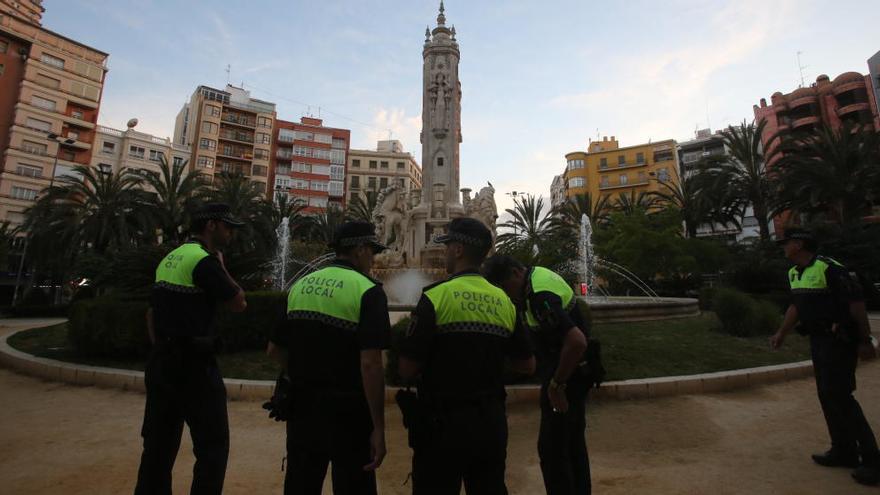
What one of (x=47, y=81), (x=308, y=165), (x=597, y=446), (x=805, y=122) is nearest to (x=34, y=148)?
(x=47, y=81)

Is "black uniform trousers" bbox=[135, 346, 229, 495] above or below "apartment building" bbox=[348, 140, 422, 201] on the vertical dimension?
below

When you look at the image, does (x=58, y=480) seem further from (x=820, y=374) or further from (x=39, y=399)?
(x=820, y=374)

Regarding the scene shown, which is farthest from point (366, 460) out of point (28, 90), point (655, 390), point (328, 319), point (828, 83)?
point (828, 83)

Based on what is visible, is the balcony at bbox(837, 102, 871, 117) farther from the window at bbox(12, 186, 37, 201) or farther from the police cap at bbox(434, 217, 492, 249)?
the window at bbox(12, 186, 37, 201)

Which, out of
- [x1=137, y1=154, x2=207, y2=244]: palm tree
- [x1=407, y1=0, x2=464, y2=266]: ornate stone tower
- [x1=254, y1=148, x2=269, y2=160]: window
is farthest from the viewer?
[x1=254, y1=148, x2=269, y2=160]: window

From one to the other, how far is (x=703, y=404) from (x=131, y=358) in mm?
9639

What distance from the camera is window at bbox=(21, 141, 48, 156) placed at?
40469 mm

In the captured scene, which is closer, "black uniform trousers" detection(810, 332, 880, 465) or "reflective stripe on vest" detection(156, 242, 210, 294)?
"reflective stripe on vest" detection(156, 242, 210, 294)

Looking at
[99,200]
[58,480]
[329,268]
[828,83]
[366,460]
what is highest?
[828,83]

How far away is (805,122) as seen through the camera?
1876 inches

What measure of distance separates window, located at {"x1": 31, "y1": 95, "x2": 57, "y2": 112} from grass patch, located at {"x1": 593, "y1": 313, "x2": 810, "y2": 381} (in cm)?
5440

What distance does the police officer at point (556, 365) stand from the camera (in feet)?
9.45

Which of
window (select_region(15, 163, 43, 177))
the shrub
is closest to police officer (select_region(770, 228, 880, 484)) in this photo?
the shrub

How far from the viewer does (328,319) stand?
2.43 m
